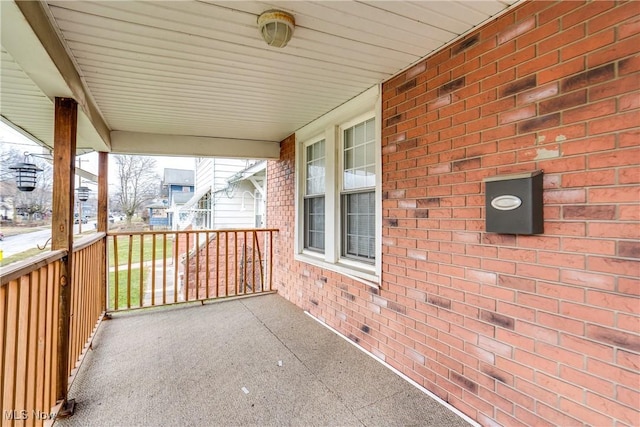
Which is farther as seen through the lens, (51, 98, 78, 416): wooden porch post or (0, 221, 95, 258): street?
(51, 98, 78, 416): wooden porch post

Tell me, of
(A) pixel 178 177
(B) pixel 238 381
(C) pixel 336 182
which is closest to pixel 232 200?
(C) pixel 336 182

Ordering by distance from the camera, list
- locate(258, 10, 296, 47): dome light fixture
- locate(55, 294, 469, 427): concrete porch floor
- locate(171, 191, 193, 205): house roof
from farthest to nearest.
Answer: locate(171, 191, 193, 205): house roof, locate(55, 294, 469, 427): concrete porch floor, locate(258, 10, 296, 47): dome light fixture

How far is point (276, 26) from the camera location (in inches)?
68.7

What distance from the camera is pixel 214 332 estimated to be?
11.0 feet

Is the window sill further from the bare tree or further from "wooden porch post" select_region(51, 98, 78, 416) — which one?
the bare tree

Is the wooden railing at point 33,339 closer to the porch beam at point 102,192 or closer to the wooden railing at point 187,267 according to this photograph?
the wooden railing at point 187,267

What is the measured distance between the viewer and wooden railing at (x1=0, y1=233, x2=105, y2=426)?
139cm

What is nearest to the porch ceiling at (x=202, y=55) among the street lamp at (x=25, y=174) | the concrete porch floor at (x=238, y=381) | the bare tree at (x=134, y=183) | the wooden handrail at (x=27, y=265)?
the street lamp at (x=25, y=174)

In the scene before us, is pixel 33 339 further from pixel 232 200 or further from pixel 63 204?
pixel 232 200

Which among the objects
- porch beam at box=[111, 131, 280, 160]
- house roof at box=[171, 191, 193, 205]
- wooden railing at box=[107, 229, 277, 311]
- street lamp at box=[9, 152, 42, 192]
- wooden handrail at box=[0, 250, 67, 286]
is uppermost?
porch beam at box=[111, 131, 280, 160]

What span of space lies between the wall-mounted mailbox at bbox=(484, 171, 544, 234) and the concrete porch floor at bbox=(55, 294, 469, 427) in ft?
4.21

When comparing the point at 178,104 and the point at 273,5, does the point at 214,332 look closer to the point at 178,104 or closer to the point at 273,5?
the point at 178,104

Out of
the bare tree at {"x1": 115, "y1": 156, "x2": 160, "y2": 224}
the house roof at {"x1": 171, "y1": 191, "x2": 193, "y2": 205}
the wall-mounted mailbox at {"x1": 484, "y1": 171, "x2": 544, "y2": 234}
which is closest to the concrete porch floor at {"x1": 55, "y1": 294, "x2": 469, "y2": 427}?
the wall-mounted mailbox at {"x1": 484, "y1": 171, "x2": 544, "y2": 234}

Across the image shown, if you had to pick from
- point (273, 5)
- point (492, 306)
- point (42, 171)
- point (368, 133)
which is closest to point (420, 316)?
point (492, 306)
